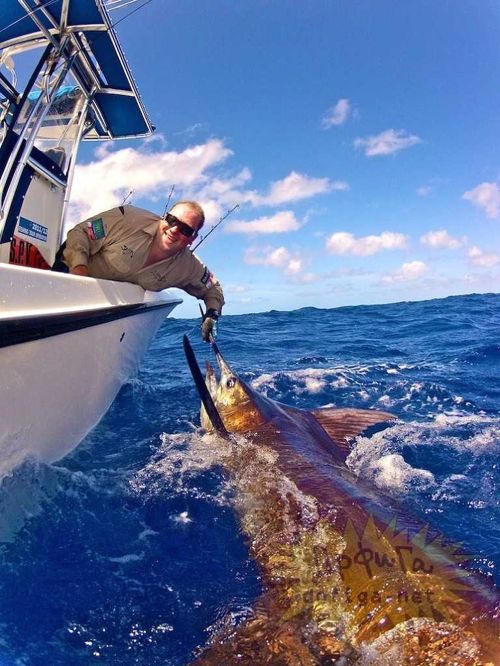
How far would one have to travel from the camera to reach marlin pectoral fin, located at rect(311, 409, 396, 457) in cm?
371

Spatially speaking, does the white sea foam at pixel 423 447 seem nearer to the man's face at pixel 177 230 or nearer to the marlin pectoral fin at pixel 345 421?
the marlin pectoral fin at pixel 345 421

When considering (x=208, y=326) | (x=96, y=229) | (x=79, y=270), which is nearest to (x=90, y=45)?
(x=96, y=229)

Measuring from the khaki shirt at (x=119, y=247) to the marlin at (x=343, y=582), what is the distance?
1.90m

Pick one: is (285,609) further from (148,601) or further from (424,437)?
(424,437)

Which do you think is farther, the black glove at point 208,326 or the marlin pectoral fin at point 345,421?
the black glove at point 208,326

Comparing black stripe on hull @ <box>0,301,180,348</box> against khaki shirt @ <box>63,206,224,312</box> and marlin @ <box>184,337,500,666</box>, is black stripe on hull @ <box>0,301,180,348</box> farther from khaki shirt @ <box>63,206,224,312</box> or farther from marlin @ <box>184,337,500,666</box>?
marlin @ <box>184,337,500,666</box>

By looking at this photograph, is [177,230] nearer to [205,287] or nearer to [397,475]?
[205,287]

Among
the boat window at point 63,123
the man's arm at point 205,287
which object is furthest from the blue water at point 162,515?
the boat window at point 63,123

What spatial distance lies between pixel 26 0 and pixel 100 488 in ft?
11.8

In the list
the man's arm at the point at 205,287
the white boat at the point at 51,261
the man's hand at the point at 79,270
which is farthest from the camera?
the man's arm at the point at 205,287

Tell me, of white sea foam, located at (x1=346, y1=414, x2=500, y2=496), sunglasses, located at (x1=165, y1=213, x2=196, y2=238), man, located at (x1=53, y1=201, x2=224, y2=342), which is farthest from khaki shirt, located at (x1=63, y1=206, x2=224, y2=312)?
white sea foam, located at (x1=346, y1=414, x2=500, y2=496)

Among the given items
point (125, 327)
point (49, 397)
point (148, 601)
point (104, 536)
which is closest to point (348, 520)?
point (148, 601)

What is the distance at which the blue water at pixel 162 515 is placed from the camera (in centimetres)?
165

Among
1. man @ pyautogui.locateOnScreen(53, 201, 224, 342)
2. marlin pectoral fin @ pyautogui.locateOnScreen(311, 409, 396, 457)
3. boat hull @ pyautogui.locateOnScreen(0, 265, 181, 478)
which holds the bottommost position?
marlin pectoral fin @ pyautogui.locateOnScreen(311, 409, 396, 457)
